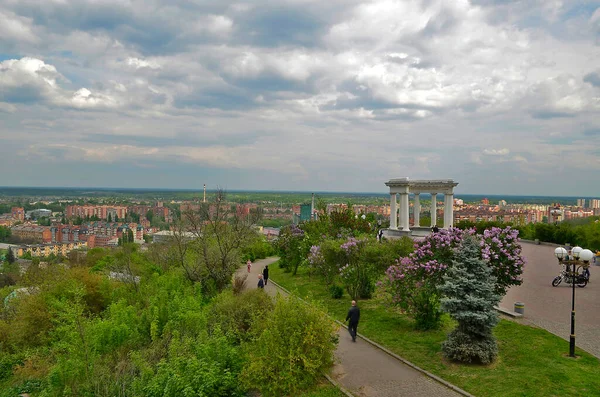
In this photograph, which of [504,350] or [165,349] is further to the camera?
[165,349]

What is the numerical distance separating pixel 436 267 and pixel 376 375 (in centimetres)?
401

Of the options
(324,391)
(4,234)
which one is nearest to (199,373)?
(324,391)

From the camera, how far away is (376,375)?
10141 mm

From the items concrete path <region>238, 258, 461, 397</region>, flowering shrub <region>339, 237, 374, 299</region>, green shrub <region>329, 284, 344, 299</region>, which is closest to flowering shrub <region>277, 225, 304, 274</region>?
green shrub <region>329, 284, 344, 299</region>

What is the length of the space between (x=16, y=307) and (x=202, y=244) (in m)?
8.93

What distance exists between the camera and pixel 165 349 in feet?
41.0

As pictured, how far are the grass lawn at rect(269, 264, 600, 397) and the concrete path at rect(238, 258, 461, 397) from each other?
18.3 inches

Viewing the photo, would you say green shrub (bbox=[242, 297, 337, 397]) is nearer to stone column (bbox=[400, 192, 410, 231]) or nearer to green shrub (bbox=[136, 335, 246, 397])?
green shrub (bbox=[136, 335, 246, 397])

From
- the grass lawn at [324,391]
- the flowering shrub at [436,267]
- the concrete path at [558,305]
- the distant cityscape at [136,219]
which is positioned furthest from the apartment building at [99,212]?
the grass lawn at [324,391]

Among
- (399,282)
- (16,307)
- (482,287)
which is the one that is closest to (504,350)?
(482,287)

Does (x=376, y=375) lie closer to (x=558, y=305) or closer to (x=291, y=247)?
(x=558, y=305)

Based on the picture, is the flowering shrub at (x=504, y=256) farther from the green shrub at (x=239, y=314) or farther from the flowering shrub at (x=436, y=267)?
the green shrub at (x=239, y=314)

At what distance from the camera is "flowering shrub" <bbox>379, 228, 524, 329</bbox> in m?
12.5

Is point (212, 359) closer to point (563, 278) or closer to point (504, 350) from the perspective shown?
point (504, 350)
